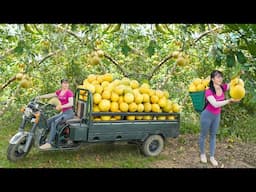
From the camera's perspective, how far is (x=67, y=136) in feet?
13.3

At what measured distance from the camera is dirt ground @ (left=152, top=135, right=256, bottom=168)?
14.2 ft

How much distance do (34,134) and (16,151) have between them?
0.82ft

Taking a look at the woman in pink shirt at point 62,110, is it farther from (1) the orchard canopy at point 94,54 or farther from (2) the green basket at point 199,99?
(2) the green basket at point 199,99

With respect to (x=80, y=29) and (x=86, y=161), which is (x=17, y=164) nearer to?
(x=86, y=161)

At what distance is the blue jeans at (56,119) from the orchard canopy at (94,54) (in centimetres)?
127

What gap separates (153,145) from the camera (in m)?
4.52

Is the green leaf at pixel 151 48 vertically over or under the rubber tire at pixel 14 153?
over

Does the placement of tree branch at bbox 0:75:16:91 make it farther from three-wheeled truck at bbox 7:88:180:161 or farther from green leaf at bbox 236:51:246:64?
green leaf at bbox 236:51:246:64

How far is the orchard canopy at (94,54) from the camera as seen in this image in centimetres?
510

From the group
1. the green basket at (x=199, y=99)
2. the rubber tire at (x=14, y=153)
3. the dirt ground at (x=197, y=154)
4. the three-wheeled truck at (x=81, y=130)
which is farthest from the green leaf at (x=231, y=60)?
the rubber tire at (x=14, y=153)

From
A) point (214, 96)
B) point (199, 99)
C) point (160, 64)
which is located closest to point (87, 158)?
point (199, 99)

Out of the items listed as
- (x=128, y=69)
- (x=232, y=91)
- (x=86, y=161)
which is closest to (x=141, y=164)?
(x=86, y=161)

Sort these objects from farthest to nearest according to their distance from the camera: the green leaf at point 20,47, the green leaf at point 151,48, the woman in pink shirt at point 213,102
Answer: the green leaf at point 151,48
the green leaf at point 20,47
the woman in pink shirt at point 213,102

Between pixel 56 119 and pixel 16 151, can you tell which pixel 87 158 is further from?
pixel 16 151
